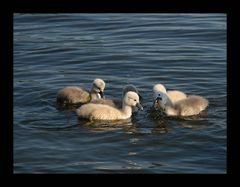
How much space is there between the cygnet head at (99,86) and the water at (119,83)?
1.91 ft

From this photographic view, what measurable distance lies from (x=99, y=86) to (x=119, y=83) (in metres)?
1.09

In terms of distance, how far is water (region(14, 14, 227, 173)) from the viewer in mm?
7363

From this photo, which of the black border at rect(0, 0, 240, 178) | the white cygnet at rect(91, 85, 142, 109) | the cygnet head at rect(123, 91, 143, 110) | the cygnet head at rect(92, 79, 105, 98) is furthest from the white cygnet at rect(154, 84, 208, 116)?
the black border at rect(0, 0, 240, 178)

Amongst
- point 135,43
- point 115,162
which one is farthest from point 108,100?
point 135,43

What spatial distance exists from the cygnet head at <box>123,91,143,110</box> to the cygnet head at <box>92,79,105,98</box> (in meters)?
0.67

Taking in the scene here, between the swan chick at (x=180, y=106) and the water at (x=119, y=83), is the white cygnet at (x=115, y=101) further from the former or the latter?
the swan chick at (x=180, y=106)

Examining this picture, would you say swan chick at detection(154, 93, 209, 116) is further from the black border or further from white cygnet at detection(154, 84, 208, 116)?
the black border

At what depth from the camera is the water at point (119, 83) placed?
736 centimetres

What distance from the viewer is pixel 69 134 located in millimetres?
8172

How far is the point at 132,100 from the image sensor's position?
8.91 m

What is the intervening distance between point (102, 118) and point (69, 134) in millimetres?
731

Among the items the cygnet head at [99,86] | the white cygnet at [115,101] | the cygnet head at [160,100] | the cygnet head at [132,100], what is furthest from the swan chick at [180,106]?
the cygnet head at [99,86]
